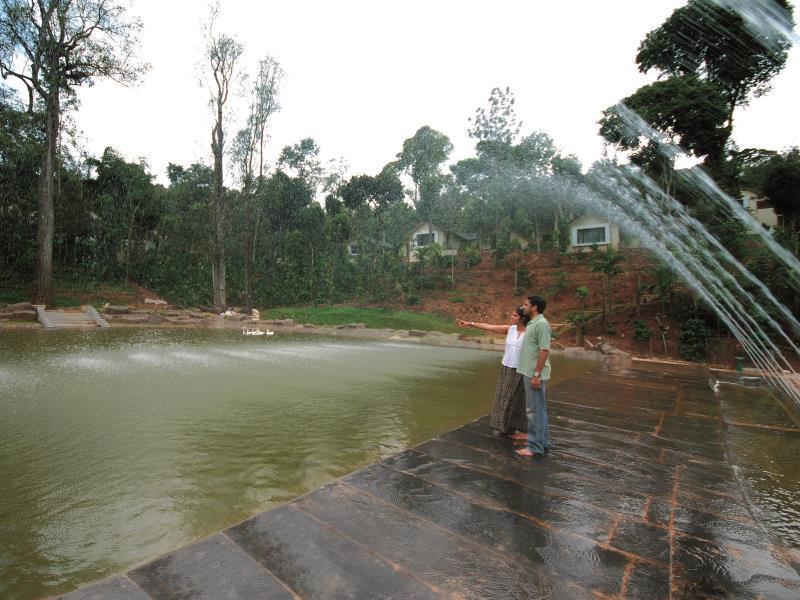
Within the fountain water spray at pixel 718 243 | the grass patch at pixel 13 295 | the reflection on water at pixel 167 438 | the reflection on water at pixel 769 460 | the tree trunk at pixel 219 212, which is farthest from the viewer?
the tree trunk at pixel 219 212

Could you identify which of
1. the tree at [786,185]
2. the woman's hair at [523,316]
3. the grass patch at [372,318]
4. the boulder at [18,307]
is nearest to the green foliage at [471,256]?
the grass patch at [372,318]

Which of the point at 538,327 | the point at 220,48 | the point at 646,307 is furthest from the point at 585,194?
the point at 538,327

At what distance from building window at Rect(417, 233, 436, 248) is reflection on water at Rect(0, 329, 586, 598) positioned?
26.6m

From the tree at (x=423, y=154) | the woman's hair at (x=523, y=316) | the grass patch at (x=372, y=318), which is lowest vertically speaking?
the grass patch at (x=372, y=318)

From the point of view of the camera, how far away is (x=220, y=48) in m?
26.3

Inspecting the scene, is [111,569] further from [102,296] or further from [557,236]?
[557,236]

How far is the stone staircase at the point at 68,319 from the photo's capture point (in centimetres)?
1712

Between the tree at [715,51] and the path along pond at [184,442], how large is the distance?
81.2ft

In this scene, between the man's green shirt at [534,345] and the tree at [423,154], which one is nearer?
the man's green shirt at [534,345]

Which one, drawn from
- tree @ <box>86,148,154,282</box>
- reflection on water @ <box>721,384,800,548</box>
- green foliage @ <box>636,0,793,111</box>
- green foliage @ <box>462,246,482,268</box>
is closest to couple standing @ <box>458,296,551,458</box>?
reflection on water @ <box>721,384,800,548</box>

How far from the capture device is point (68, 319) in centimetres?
1806

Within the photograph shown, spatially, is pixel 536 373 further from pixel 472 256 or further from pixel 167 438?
pixel 472 256

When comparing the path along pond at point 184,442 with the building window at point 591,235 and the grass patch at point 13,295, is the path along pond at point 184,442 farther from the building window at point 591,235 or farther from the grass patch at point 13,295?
the building window at point 591,235

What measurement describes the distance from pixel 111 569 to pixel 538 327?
3.72m
